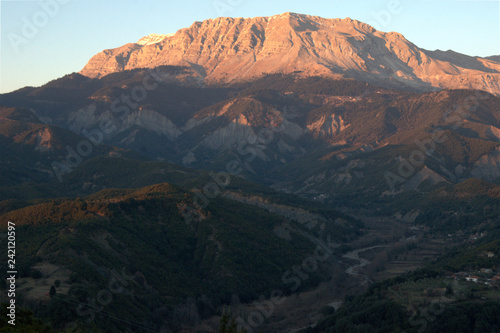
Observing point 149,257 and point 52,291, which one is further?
point 149,257

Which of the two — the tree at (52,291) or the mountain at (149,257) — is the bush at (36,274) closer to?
the mountain at (149,257)

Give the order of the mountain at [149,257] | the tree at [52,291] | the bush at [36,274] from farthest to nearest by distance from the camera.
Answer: the bush at [36,274], the mountain at [149,257], the tree at [52,291]

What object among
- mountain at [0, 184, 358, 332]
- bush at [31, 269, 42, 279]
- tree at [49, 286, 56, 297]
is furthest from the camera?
bush at [31, 269, 42, 279]

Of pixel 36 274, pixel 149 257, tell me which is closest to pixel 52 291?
pixel 36 274

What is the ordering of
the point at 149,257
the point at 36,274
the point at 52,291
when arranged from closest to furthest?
the point at 52,291 → the point at 36,274 → the point at 149,257

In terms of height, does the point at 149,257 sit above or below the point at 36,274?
below

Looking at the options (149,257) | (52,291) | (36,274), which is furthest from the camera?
(149,257)

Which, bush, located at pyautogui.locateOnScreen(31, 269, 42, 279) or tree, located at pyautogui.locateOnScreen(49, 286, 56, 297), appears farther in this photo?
bush, located at pyautogui.locateOnScreen(31, 269, 42, 279)

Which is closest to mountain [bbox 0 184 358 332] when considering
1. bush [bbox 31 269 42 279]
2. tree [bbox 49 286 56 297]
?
bush [bbox 31 269 42 279]

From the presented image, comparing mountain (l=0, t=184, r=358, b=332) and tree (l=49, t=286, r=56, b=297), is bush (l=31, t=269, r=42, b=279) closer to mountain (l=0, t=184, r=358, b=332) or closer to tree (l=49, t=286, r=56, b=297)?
mountain (l=0, t=184, r=358, b=332)

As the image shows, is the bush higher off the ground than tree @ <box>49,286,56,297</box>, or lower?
higher

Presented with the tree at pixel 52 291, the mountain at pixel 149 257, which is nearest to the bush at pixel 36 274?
the mountain at pixel 149 257

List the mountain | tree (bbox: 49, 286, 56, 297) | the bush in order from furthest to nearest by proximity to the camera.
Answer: the bush → the mountain → tree (bbox: 49, 286, 56, 297)

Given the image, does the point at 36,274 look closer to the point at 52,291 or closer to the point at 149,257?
the point at 52,291
